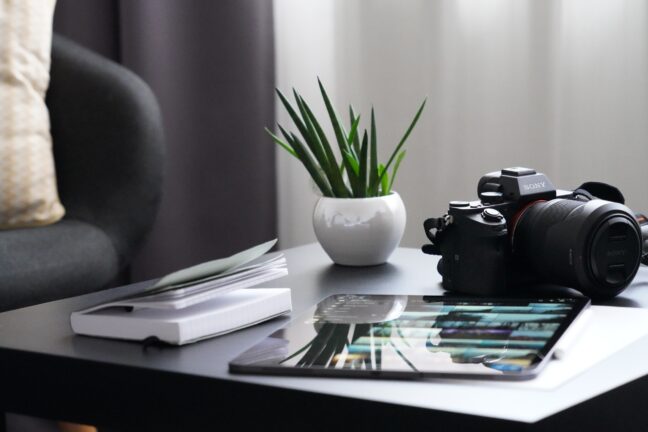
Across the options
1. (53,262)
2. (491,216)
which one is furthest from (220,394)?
(53,262)

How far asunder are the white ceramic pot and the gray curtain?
1.07 m

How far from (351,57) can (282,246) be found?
515 mm

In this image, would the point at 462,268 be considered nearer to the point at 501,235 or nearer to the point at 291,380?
the point at 501,235

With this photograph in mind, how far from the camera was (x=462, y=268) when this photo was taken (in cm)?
104

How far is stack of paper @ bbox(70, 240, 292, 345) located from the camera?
0.82m

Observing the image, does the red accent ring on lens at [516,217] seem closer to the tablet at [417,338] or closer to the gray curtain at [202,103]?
the tablet at [417,338]

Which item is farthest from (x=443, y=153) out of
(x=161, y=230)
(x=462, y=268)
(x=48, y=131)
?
(x=462, y=268)

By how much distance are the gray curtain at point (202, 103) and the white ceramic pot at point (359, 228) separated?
1070 mm

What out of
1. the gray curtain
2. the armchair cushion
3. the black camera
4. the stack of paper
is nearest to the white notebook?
the stack of paper

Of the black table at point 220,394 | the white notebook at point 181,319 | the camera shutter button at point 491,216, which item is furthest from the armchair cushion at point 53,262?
the camera shutter button at point 491,216

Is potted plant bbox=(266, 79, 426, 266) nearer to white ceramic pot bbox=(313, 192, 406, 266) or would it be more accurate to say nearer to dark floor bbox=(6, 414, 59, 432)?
white ceramic pot bbox=(313, 192, 406, 266)

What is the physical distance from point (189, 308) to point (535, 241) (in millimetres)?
401

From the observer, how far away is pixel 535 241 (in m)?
1.03

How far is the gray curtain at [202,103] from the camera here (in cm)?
225
